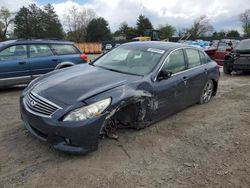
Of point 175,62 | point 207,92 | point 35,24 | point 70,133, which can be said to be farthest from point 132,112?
point 35,24

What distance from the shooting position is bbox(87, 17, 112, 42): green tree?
69375 mm

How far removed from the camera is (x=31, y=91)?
425cm

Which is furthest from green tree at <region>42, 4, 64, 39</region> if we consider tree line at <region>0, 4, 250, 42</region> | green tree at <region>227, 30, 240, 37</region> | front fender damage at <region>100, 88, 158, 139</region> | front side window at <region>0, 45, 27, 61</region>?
front fender damage at <region>100, 88, 158, 139</region>

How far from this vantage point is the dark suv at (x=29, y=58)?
7.65m

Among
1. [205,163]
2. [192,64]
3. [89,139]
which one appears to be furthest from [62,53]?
[205,163]

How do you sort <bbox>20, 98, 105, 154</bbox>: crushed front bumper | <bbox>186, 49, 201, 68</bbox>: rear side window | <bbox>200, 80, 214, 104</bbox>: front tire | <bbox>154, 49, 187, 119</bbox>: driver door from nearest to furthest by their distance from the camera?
<bbox>20, 98, 105, 154</bbox>: crushed front bumper → <bbox>154, 49, 187, 119</bbox>: driver door → <bbox>186, 49, 201, 68</bbox>: rear side window → <bbox>200, 80, 214, 104</bbox>: front tire

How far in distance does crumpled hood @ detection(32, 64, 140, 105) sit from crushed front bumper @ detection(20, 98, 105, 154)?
1.05 feet

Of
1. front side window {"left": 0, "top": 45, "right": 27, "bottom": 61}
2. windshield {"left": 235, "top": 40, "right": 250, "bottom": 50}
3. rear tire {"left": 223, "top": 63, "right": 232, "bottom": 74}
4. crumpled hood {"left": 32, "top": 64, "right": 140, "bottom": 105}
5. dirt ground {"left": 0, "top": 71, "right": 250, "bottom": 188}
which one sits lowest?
dirt ground {"left": 0, "top": 71, "right": 250, "bottom": 188}

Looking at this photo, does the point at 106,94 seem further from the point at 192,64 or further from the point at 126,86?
the point at 192,64

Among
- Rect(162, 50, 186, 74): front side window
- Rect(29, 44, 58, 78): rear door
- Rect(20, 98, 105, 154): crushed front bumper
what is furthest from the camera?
Rect(29, 44, 58, 78): rear door

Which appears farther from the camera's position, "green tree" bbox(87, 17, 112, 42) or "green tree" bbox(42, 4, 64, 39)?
"green tree" bbox(87, 17, 112, 42)

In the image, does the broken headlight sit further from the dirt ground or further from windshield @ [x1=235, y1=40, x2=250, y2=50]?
windshield @ [x1=235, y1=40, x2=250, y2=50]

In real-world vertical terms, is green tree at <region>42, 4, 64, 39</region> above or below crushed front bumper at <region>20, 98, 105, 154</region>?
above

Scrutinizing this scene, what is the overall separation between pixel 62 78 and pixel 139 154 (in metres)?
1.74
